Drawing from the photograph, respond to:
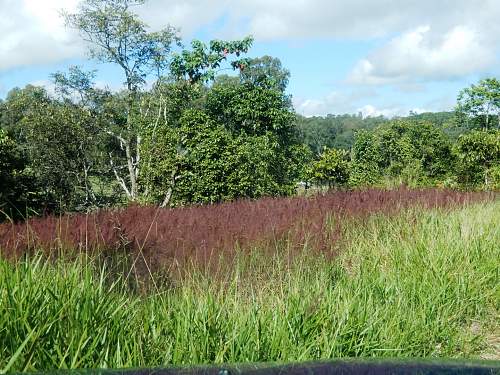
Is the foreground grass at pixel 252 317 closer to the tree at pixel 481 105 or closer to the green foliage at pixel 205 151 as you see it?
the green foliage at pixel 205 151

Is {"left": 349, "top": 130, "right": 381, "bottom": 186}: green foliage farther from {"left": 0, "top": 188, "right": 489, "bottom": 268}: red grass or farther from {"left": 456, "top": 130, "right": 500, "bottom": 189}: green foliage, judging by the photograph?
{"left": 0, "top": 188, "right": 489, "bottom": 268}: red grass

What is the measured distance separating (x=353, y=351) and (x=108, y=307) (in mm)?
1385

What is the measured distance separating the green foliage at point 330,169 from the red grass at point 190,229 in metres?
14.3

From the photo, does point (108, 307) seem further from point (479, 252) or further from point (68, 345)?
point (479, 252)

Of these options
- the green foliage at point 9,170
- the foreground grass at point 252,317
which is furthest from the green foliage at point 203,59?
the foreground grass at point 252,317

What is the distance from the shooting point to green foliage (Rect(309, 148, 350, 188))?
2341 centimetres

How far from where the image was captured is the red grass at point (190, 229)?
204 inches

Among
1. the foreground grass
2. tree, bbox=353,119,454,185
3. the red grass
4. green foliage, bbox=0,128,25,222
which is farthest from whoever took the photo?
tree, bbox=353,119,454,185

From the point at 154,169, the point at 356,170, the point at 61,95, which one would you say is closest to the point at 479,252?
the point at 154,169

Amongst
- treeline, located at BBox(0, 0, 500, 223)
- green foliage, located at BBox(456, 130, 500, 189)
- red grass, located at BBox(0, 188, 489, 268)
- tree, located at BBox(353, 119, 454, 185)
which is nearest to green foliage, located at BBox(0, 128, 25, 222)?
treeline, located at BBox(0, 0, 500, 223)

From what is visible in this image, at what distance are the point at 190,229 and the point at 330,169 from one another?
694 inches

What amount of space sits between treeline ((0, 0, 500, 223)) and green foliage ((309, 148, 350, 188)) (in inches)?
2.1

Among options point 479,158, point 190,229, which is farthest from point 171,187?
point 479,158

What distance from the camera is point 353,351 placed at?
3.10 m
